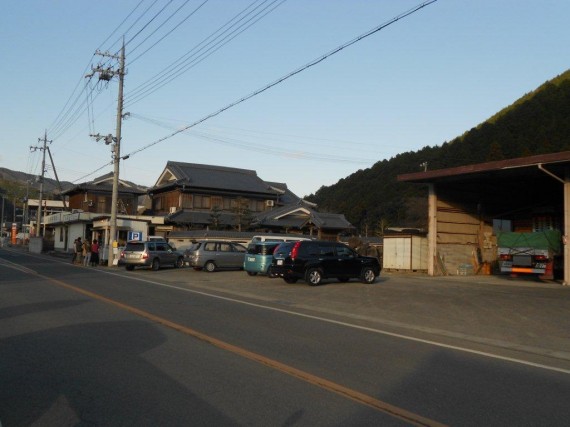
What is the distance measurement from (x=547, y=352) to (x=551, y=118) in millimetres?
45435

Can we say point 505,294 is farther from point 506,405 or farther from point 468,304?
point 506,405

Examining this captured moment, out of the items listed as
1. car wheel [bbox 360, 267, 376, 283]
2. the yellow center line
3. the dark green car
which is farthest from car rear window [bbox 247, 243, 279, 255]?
the yellow center line

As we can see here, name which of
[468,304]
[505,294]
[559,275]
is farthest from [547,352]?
[559,275]

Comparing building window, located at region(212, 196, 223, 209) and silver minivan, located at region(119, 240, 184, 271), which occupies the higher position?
building window, located at region(212, 196, 223, 209)

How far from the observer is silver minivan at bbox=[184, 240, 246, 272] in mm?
29203

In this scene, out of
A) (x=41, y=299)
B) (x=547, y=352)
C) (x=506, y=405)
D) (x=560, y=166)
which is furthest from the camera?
(x=560, y=166)

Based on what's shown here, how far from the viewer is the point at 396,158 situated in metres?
78.9

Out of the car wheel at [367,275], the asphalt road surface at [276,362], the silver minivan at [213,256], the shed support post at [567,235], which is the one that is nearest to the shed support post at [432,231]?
the car wheel at [367,275]

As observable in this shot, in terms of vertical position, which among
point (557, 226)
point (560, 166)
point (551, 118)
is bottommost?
point (557, 226)

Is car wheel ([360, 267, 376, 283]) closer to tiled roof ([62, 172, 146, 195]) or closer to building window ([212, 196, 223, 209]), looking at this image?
building window ([212, 196, 223, 209])

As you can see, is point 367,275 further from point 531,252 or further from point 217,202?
point 217,202

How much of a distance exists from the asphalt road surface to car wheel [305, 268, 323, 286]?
18.5ft

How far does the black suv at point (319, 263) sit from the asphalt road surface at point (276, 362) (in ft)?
18.7

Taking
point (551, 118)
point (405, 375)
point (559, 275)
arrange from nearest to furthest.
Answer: point (405, 375) < point (559, 275) < point (551, 118)
